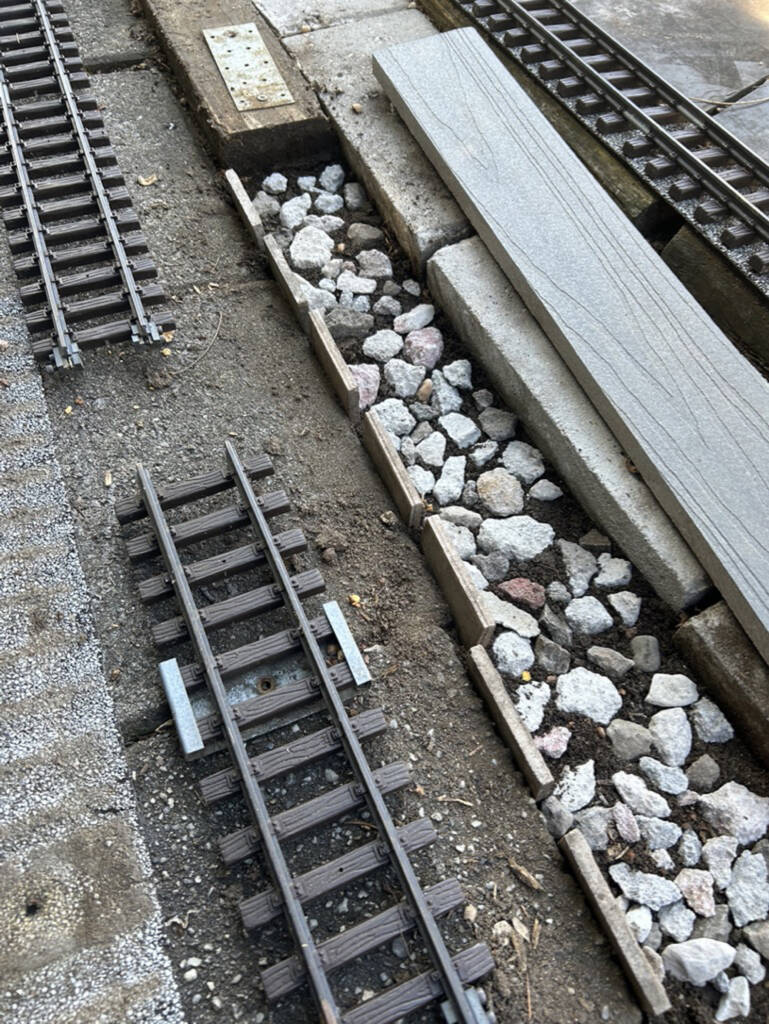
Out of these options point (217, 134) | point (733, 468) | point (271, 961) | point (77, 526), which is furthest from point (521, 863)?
point (217, 134)

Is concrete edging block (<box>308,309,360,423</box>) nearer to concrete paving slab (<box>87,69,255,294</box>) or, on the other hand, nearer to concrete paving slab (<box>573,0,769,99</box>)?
concrete paving slab (<box>87,69,255,294</box>)

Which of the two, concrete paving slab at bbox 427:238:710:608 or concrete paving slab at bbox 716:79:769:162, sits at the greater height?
concrete paving slab at bbox 716:79:769:162

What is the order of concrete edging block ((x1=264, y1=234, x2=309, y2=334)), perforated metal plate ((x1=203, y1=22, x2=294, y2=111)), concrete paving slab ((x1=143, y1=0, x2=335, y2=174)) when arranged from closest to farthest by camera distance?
concrete edging block ((x1=264, y1=234, x2=309, y2=334)), concrete paving slab ((x1=143, y1=0, x2=335, y2=174)), perforated metal plate ((x1=203, y1=22, x2=294, y2=111))

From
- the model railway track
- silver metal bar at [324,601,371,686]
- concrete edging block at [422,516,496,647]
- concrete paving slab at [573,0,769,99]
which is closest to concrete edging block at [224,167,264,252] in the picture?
the model railway track

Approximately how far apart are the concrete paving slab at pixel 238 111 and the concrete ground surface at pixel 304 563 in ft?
1.10

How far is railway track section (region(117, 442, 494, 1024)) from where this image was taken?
378cm

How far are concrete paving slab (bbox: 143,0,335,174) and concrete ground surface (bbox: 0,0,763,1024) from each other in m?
0.34

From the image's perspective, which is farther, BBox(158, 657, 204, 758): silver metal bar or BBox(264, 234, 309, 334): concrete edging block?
BBox(264, 234, 309, 334): concrete edging block

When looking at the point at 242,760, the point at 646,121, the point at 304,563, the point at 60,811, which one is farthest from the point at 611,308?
the point at 60,811

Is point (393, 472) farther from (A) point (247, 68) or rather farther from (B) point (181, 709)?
(A) point (247, 68)

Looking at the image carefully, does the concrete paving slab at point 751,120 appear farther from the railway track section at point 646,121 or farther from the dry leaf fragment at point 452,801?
the dry leaf fragment at point 452,801

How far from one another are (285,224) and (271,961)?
5.28m

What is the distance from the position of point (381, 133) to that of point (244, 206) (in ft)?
4.43

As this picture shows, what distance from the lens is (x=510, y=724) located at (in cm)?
445
